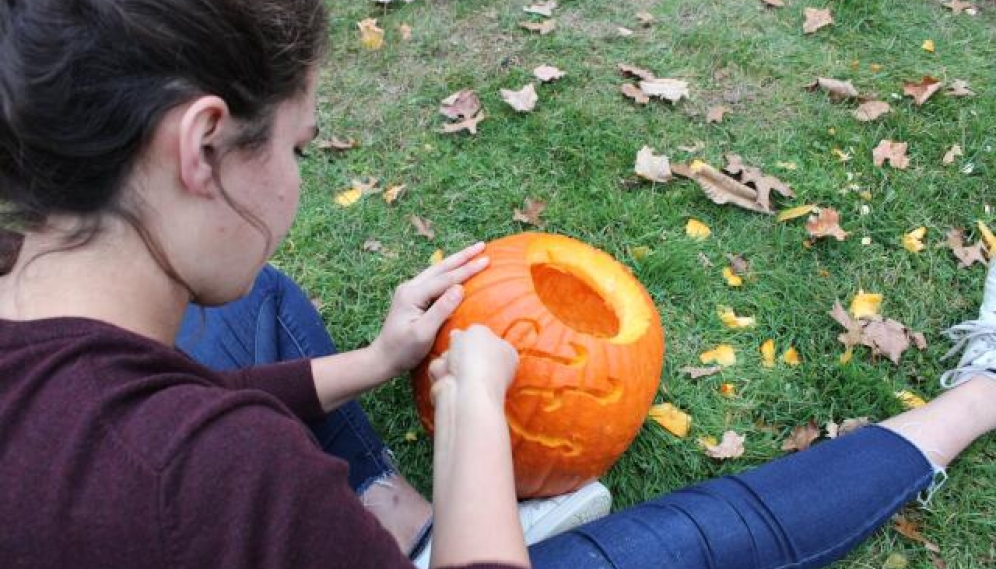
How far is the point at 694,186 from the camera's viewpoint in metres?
2.93

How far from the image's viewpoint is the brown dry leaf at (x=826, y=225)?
2771 millimetres

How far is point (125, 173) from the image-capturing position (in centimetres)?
106

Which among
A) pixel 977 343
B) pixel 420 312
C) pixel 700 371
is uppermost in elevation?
pixel 420 312

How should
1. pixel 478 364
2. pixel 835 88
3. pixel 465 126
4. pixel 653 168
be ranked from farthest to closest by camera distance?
pixel 835 88, pixel 465 126, pixel 653 168, pixel 478 364

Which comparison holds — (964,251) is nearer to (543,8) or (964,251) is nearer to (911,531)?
(911,531)

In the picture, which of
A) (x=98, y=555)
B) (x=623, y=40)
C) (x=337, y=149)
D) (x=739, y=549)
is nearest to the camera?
(x=98, y=555)

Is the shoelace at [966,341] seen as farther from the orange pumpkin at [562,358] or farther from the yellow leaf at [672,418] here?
the orange pumpkin at [562,358]

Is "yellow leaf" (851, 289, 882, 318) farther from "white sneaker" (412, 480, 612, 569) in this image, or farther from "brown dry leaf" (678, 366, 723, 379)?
"white sneaker" (412, 480, 612, 569)

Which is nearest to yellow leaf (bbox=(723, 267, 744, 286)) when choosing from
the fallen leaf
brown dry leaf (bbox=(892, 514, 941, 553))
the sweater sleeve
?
the fallen leaf

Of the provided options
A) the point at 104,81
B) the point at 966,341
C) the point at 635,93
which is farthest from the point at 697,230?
the point at 104,81

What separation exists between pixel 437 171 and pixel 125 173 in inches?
79.7

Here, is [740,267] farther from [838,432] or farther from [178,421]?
[178,421]

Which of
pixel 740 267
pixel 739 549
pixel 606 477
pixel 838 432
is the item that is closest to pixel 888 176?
pixel 740 267

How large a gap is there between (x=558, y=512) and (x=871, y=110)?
2.24 meters
